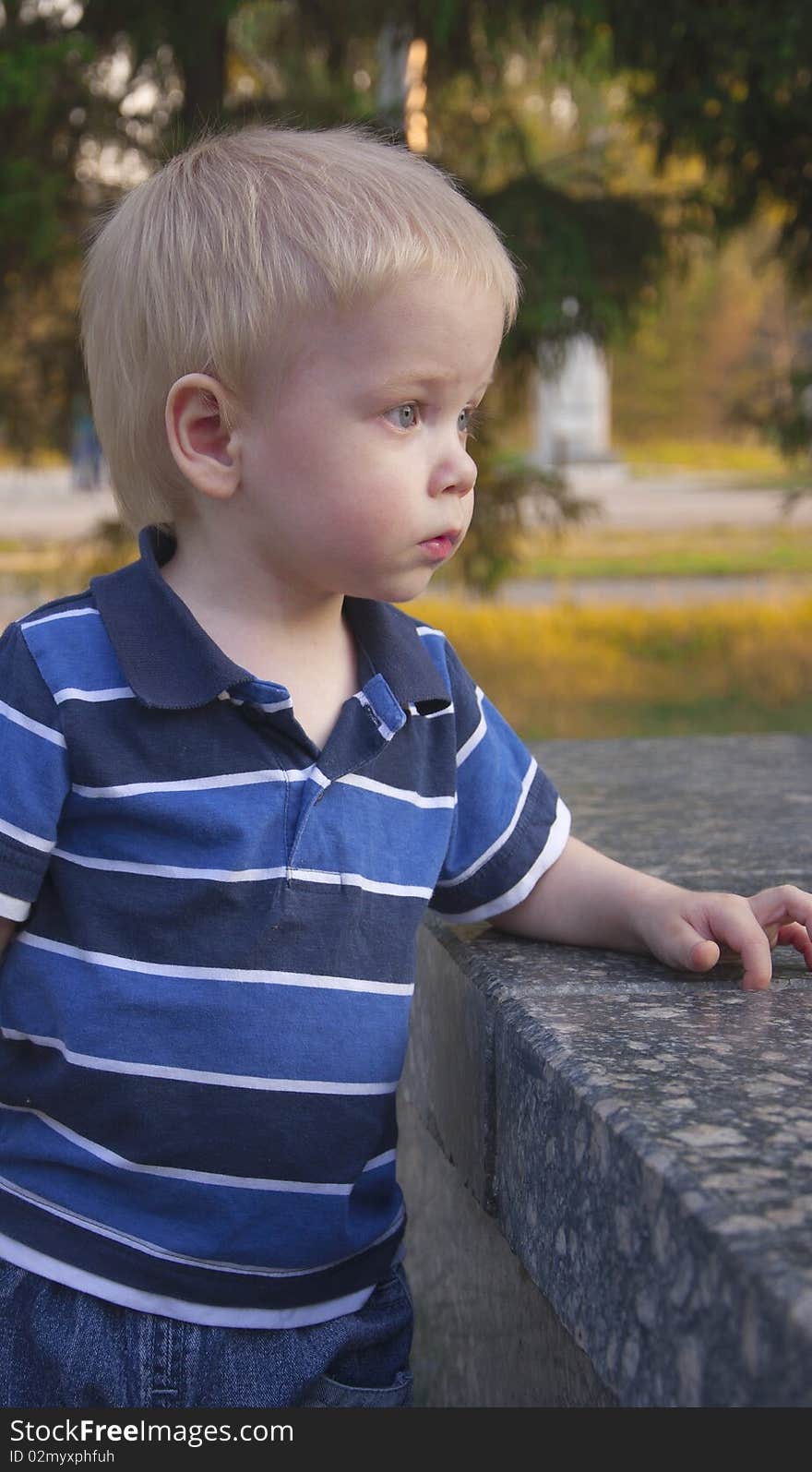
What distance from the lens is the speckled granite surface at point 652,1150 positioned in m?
1.06

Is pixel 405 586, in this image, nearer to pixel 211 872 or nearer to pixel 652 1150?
pixel 211 872

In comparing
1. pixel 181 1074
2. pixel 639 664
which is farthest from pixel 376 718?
pixel 639 664

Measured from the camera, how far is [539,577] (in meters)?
13.2

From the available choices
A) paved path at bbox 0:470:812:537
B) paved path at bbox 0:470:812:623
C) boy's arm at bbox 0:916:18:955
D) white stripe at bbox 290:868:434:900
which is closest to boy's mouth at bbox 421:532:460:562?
white stripe at bbox 290:868:434:900

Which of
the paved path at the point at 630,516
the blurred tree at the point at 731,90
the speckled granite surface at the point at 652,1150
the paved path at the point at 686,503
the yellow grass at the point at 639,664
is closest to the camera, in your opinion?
the speckled granite surface at the point at 652,1150

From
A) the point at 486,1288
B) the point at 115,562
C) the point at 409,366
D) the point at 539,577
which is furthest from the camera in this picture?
the point at 539,577

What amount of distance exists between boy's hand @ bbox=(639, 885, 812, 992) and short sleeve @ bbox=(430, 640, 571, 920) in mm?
152

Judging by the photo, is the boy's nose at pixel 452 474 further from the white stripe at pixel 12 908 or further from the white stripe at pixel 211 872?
the white stripe at pixel 12 908

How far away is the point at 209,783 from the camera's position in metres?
A: 1.56

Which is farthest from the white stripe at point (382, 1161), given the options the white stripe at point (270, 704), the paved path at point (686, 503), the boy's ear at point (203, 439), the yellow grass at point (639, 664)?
the paved path at point (686, 503)

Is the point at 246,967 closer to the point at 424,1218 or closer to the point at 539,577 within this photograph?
the point at 424,1218

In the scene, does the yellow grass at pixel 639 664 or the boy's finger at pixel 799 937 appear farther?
the yellow grass at pixel 639 664

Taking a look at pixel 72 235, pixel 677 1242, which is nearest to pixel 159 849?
pixel 677 1242

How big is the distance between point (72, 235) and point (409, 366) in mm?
5479
